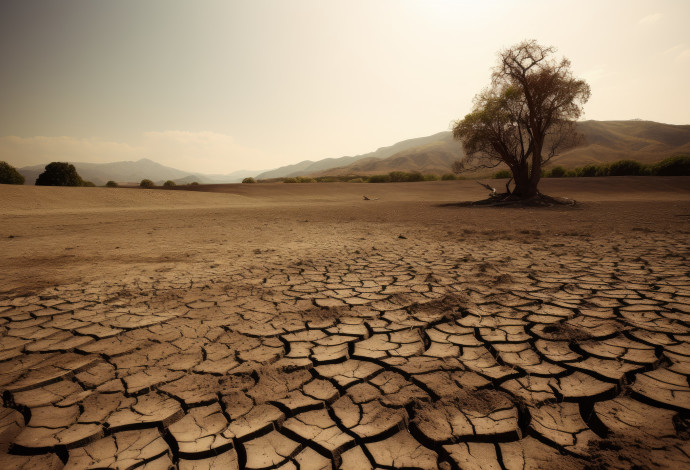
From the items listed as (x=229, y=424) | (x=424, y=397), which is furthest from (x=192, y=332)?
(x=424, y=397)

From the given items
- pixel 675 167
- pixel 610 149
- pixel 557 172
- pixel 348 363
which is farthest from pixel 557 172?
pixel 610 149

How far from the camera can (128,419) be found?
1529 mm

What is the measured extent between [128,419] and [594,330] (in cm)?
307

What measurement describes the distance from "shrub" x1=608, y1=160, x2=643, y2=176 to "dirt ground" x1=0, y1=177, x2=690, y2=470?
102 ft

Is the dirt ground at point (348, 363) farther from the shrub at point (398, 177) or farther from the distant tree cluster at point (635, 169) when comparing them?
the shrub at point (398, 177)

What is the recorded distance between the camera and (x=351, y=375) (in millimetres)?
1875

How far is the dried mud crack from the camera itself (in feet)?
4.35

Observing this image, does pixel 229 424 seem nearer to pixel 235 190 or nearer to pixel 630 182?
pixel 235 190

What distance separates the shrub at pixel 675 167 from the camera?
24.3 m

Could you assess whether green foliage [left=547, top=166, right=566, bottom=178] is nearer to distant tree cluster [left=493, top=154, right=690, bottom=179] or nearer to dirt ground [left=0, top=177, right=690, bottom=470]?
distant tree cluster [left=493, top=154, right=690, bottom=179]

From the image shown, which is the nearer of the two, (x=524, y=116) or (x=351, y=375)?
(x=351, y=375)

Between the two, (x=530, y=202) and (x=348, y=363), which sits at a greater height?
(x=530, y=202)

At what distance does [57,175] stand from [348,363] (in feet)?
103

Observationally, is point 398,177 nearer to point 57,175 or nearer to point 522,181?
point 522,181
